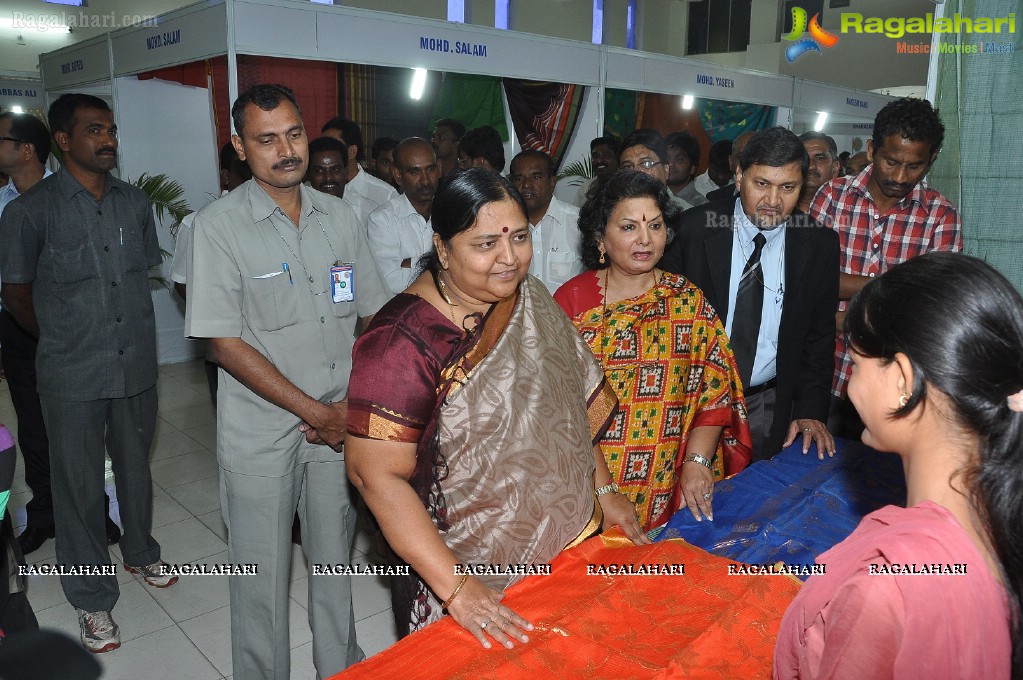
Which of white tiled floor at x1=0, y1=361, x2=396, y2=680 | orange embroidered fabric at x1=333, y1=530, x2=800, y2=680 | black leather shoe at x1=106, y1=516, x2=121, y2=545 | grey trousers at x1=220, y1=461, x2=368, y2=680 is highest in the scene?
orange embroidered fabric at x1=333, y1=530, x2=800, y2=680

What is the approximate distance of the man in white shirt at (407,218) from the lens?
146 inches

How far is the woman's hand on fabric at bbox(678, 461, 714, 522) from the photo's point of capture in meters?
1.92

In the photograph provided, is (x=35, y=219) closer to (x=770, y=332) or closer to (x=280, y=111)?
(x=280, y=111)

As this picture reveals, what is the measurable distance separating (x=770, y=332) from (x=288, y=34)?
115 inches

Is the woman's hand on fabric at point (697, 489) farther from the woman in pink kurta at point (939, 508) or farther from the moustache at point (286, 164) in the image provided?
the moustache at point (286, 164)

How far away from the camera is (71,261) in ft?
8.66

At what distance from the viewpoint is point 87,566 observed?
267cm

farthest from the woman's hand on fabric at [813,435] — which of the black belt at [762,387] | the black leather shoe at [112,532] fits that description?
the black leather shoe at [112,532]

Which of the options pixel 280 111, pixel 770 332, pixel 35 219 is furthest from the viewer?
pixel 35 219

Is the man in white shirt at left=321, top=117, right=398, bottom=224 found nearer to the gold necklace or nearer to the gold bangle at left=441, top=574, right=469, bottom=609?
the gold necklace

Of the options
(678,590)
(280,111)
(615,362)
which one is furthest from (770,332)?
(280,111)

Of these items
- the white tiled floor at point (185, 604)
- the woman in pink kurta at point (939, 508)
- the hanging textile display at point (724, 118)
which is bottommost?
the white tiled floor at point (185, 604)

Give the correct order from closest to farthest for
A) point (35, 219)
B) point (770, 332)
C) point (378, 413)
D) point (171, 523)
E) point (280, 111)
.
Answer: point (378, 413), point (280, 111), point (770, 332), point (35, 219), point (171, 523)

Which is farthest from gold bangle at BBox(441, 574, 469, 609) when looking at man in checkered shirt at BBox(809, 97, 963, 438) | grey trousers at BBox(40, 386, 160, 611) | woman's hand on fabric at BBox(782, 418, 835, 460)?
grey trousers at BBox(40, 386, 160, 611)
